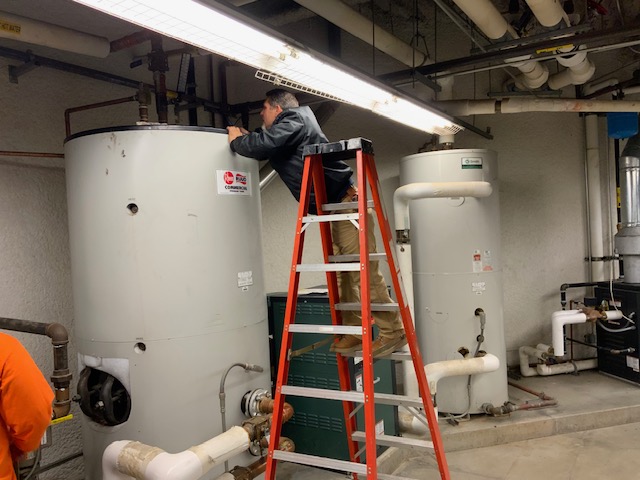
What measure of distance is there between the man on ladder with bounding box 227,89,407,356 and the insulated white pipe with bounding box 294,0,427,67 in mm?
799

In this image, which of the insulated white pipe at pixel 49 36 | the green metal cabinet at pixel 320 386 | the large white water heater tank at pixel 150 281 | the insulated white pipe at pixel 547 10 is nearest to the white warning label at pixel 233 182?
the large white water heater tank at pixel 150 281

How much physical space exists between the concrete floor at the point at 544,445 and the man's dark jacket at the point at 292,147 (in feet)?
5.55

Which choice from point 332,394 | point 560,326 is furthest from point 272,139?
point 560,326

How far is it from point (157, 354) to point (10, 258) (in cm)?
108

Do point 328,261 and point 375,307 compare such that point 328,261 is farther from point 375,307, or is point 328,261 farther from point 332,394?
point 332,394

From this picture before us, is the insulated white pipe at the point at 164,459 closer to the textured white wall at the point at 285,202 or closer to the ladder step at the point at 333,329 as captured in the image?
the ladder step at the point at 333,329

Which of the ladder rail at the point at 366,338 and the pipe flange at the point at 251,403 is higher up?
the ladder rail at the point at 366,338

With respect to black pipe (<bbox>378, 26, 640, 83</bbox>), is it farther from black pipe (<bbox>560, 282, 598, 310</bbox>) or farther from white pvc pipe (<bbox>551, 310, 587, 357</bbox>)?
black pipe (<bbox>560, 282, 598, 310</bbox>)

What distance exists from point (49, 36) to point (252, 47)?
4.10ft

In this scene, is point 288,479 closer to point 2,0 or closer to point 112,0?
point 112,0

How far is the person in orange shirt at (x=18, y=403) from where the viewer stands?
1.52 meters

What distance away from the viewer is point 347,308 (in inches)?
83.0

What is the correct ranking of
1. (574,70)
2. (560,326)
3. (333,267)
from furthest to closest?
1. (560,326)
2. (574,70)
3. (333,267)

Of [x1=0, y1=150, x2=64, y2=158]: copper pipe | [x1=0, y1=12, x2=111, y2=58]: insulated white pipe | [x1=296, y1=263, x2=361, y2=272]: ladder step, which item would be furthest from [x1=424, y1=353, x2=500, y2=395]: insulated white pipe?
[x1=0, y1=12, x2=111, y2=58]: insulated white pipe
